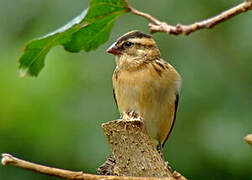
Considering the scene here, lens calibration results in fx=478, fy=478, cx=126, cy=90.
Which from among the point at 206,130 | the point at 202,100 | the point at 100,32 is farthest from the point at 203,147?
the point at 100,32

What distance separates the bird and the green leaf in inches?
58.2

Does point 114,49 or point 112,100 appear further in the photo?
point 112,100

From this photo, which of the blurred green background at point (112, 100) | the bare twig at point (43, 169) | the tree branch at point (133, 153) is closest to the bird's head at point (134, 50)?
the blurred green background at point (112, 100)

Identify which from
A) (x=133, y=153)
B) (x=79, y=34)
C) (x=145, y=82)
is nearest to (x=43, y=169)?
(x=133, y=153)

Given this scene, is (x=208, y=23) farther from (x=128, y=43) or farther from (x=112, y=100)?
(x=112, y=100)

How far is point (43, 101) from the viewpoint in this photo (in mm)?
4523

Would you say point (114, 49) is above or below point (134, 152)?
above

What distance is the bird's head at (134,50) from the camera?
4113mm

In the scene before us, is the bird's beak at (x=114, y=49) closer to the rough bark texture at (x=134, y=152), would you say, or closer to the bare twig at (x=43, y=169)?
the rough bark texture at (x=134, y=152)

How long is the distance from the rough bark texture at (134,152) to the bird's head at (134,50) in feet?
6.50

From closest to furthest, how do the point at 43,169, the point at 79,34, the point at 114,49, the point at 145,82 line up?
the point at 43,169 → the point at 79,34 → the point at 145,82 → the point at 114,49

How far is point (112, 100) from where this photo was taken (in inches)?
180

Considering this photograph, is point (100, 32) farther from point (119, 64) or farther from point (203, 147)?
point (203, 147)

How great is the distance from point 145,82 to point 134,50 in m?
0.39
